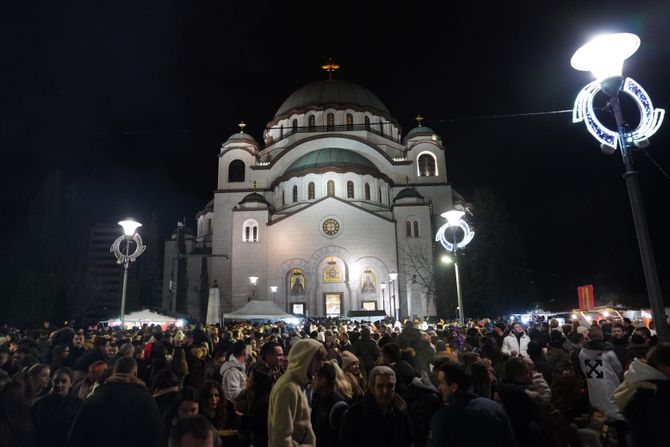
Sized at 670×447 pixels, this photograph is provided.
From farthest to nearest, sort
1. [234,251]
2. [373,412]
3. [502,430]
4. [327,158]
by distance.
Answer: [327,158] → [234,251] → [373,412] → [502,430]

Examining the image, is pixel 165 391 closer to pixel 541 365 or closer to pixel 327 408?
pixel 327 408

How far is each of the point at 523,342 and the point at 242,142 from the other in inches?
1467

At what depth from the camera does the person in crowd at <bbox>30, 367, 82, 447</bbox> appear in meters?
3.85

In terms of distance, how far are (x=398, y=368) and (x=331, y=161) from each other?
34.6 metres

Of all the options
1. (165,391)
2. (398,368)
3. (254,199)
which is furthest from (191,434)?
(254,199)

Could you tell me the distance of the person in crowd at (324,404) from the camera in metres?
3.98

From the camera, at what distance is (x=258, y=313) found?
23.1 metres

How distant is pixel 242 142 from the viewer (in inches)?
1716

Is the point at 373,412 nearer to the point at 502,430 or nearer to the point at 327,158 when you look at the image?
the point at 502,430

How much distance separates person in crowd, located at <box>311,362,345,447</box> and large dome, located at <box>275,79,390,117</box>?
42453 mm

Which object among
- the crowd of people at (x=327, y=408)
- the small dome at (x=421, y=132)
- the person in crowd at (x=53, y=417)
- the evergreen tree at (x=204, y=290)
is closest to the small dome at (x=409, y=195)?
the small dome at (x=421, y=132)

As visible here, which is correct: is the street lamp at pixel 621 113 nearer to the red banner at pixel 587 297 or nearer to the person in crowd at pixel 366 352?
the person in crowd at pixel 366 352

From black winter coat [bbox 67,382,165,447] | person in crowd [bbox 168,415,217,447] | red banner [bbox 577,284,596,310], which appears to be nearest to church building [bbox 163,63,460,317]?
red banner [bbox 577,284,596,310]

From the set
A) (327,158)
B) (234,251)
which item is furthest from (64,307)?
(327,158)
